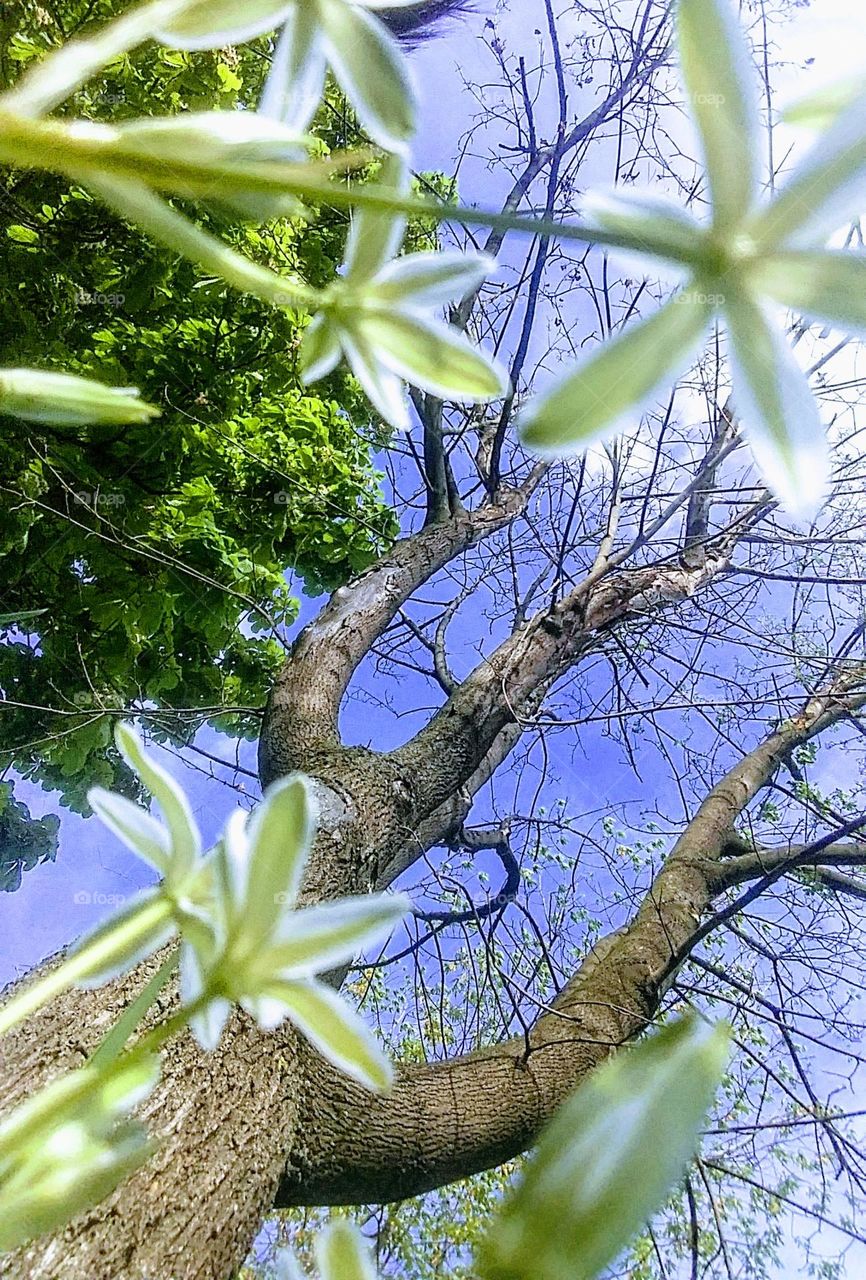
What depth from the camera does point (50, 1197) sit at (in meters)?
0.19

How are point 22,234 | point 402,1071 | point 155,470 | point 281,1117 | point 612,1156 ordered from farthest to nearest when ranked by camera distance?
point 155,470, point 22,234, point 402,1071, point 281,1117, point 612,1156

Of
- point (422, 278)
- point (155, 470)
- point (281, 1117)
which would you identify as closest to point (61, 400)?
point (422, 278)

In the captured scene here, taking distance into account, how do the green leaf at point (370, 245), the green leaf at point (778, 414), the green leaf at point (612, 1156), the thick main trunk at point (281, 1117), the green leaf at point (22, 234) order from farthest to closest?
the green leaf at point (22, 234), the thick main trunk at point (281, 1117), the green leaf at point (370, 245), the green leaf at point (778, 414), the green leaf at point (612, 1156)

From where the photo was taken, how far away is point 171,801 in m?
0.37

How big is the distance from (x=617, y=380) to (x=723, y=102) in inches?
4.2

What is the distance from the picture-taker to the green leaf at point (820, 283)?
0.26 m

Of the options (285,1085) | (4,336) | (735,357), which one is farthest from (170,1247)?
(4,336)

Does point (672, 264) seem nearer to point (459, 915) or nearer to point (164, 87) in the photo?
point (459, 915)

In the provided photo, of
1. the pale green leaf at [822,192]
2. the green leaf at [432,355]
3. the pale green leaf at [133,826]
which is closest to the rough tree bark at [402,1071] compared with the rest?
the pale green leaf at [133,826]

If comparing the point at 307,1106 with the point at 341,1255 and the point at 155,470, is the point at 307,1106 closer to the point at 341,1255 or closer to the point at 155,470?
the point at 341,1255

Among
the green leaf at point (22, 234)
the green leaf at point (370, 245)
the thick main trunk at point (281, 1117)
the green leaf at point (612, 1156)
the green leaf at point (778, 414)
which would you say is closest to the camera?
the green leaf at point (612, 1156)

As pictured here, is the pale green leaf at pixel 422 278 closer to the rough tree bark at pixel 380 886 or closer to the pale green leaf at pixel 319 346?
the pale green leaf at pixel 319 346

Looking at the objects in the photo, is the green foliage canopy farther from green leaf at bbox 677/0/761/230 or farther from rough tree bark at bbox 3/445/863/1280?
green leaf at bbox 677/0/761/230

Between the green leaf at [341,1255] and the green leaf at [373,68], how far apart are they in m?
0.37
